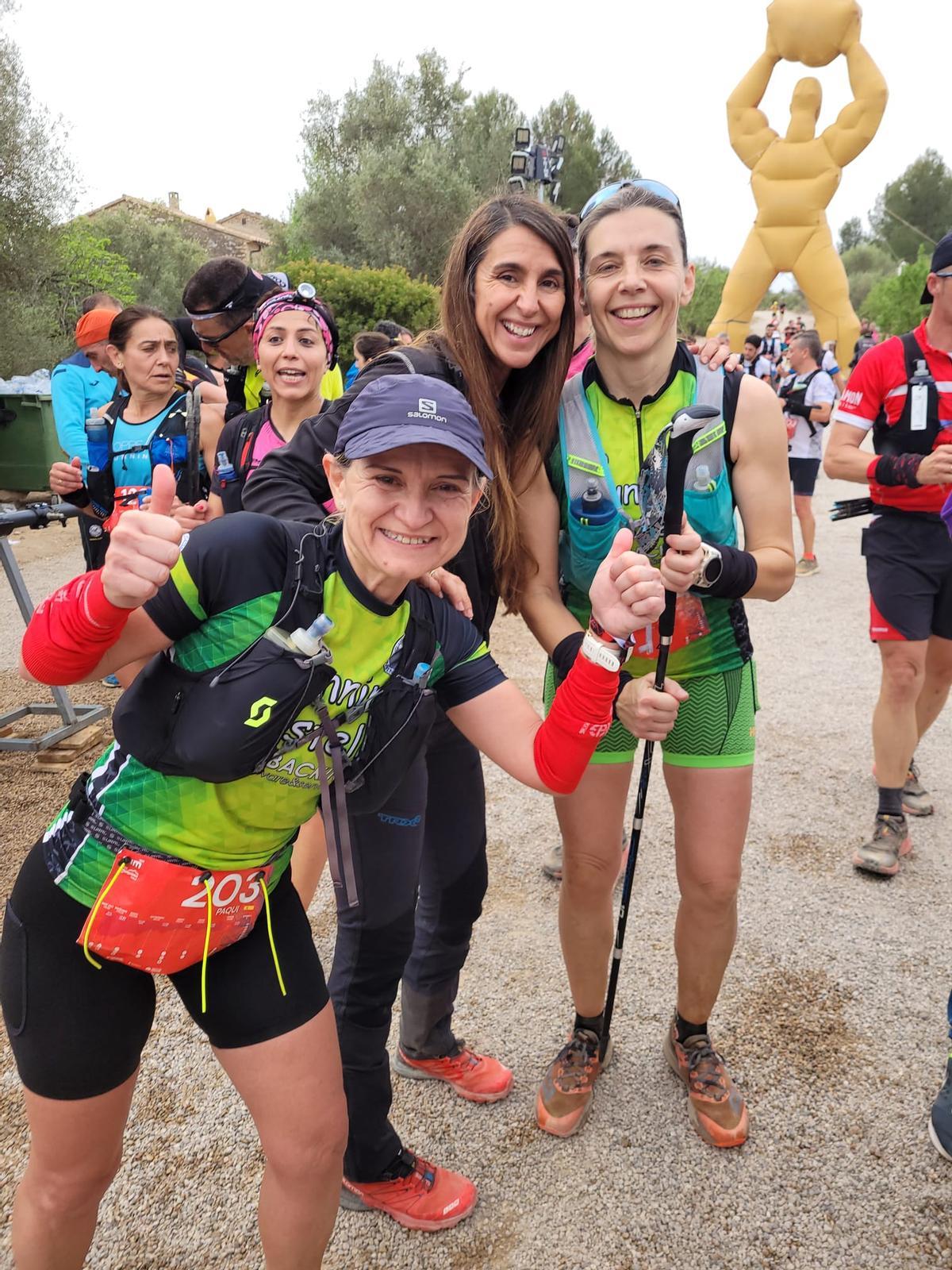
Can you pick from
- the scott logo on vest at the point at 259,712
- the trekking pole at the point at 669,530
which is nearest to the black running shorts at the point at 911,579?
the trekking pole at the point at 669,530

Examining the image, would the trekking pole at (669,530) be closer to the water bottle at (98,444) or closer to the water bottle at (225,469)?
the water bottle at (225,469)

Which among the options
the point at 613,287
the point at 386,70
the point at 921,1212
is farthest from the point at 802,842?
the point at 386,70

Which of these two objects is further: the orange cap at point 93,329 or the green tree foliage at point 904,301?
the green tree foliage at point 904,301

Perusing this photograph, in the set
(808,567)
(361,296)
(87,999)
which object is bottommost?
(808,567)

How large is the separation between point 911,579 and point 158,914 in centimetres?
350

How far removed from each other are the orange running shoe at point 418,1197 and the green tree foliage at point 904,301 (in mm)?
24216

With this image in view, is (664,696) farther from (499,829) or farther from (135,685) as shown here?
(499,829)

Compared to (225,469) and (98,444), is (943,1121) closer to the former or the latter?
(225,469)

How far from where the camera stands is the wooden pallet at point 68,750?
4969mm

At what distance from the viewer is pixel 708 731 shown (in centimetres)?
238

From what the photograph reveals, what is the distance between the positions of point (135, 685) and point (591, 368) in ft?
4.98

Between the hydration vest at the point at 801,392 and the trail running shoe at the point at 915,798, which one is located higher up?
the hydration vest at the point at 801,392

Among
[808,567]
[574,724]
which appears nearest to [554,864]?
[574,724]

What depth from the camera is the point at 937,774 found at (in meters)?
4.93
